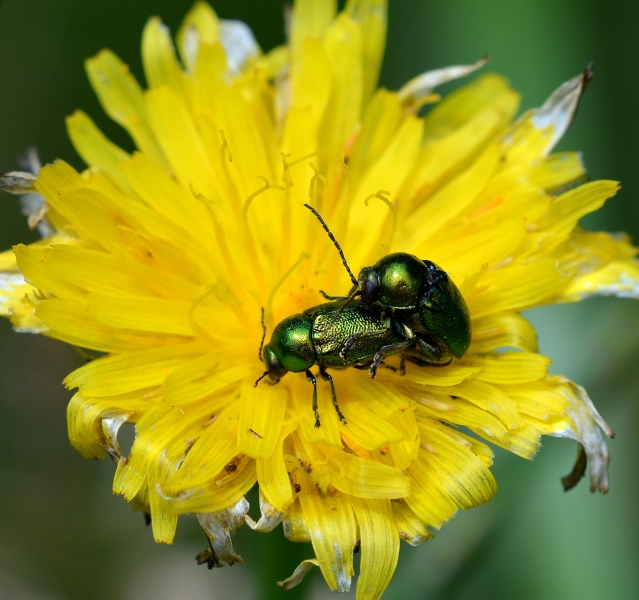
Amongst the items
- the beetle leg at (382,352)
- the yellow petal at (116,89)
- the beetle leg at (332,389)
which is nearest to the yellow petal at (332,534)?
the beetle leg at (332,389)

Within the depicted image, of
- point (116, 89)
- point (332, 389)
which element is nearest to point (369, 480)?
point (332, 389)

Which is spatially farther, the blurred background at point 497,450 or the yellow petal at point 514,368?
the blurred background at point 497,450

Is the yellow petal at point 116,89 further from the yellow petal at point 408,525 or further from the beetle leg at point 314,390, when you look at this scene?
the yellow petal at point 408,525

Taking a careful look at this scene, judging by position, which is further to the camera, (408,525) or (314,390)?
(314,390)

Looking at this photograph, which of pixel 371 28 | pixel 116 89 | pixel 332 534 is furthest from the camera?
pixel 371 28

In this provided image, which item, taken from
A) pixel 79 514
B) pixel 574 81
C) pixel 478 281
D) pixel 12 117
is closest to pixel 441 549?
pixel 478 281

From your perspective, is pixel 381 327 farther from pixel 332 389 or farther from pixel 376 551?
pixel 376 551
